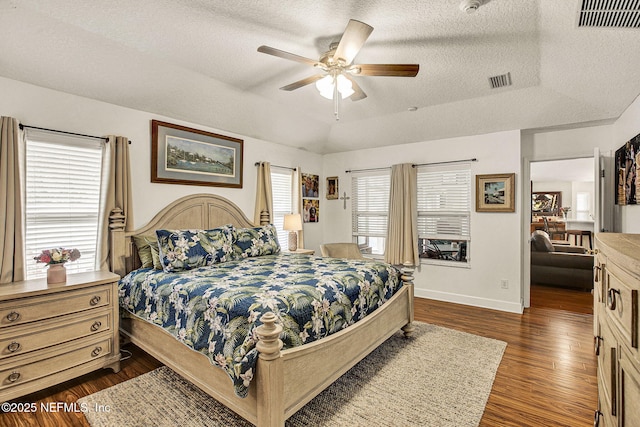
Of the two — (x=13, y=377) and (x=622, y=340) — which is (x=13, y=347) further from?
(x=622, y=340)

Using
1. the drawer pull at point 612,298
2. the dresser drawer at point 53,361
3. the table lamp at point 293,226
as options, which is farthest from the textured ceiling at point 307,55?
the dresser drawer at point 53,361

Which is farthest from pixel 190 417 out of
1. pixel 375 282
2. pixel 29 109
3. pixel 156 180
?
pixel 29 109

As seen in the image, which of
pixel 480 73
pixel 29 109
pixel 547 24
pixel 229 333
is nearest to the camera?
pixel 229 333

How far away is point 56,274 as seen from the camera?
2424 millimetres

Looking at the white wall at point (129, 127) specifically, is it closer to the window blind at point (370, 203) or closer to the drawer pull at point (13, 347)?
the drawer pull at point (13, 347)

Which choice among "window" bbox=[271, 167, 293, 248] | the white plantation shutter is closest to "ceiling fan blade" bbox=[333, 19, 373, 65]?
"window" bbox=[271, 167, 293, 248]

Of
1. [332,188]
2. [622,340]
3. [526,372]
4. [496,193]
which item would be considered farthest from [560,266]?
[622,340]

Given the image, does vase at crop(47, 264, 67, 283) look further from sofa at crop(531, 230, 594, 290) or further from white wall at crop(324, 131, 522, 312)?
sofa at crop(531, 230, 594, 290)

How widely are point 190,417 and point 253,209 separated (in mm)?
2907

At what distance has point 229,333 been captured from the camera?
182 cm

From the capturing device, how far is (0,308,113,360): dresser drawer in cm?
212

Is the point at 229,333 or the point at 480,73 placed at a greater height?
the point at 480,73

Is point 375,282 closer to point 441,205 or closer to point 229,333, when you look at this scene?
point 229,333

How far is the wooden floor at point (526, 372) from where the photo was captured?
207 centimetres
